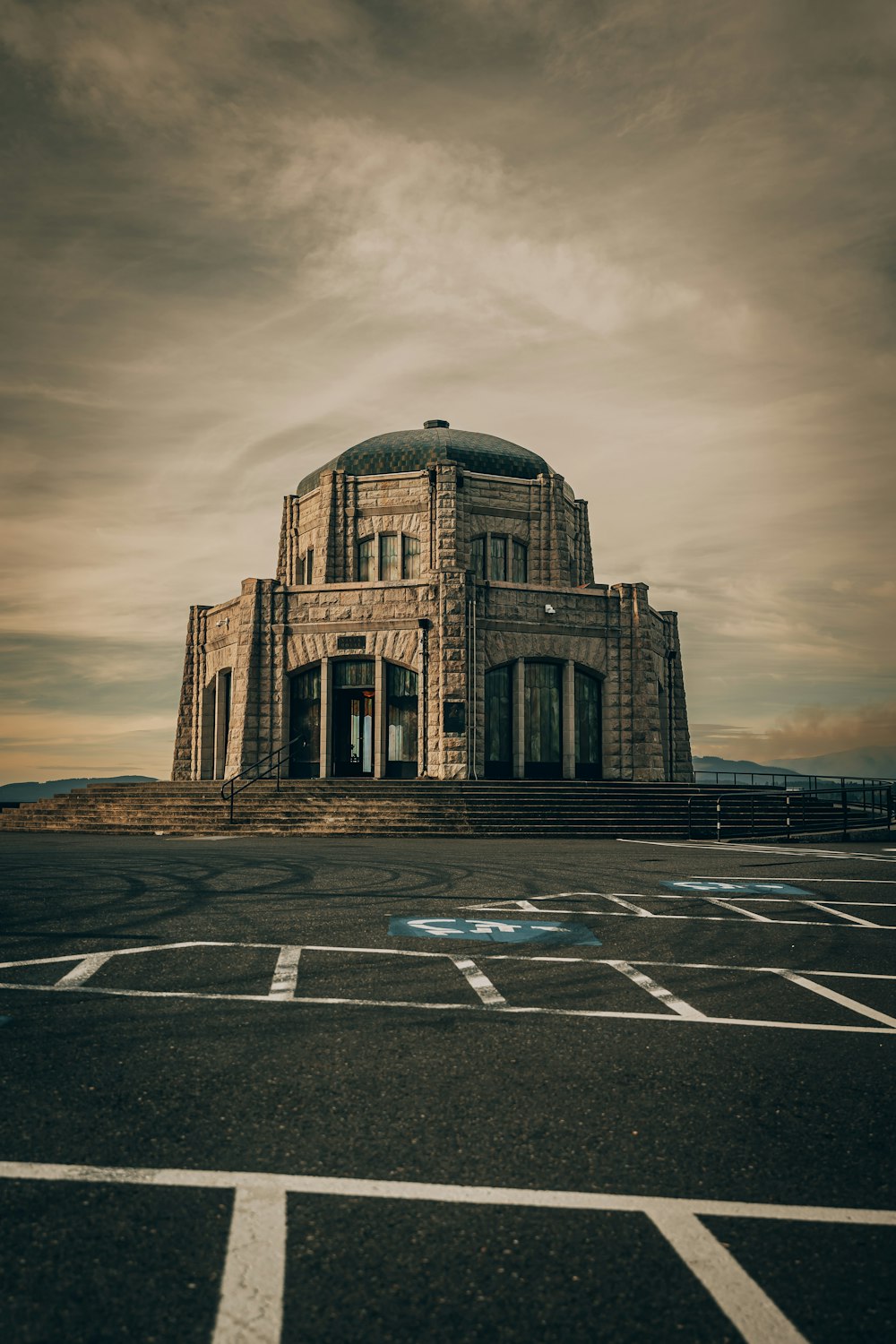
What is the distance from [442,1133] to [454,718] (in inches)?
965

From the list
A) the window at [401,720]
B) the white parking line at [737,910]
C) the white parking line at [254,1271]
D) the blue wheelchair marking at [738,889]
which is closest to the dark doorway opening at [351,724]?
the window at [401,720]

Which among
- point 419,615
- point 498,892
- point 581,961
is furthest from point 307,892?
point 419,615

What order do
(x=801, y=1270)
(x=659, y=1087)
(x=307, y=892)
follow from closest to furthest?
1. (x=801, y=1270)
2. (x=659, y=1087)
3. (x=307, y=892)

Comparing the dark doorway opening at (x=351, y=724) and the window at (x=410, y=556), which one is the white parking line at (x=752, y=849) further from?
the window at (x=410, y=556)

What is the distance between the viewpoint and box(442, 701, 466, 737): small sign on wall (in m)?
28.4

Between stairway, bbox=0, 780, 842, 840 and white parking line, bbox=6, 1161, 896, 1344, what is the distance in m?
18.5

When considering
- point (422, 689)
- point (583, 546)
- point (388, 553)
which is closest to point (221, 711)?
point (388, 553)

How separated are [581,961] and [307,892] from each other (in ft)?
14.6

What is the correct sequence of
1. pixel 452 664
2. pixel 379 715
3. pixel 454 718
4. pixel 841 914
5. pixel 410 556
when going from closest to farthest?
pixel 841 914 → pixel 454 718 → pixel 452 664 → pixel 379 715 → pixel 410 556

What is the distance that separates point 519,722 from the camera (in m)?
30.1

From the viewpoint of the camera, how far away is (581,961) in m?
7.48

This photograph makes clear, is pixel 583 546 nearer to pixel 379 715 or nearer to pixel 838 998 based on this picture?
pixel 379 715

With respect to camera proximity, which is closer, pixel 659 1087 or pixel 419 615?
pixel 659 1087

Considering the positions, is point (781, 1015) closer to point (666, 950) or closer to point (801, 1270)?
point (666, 950)
